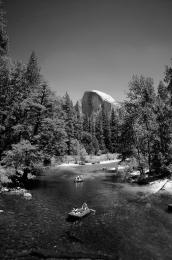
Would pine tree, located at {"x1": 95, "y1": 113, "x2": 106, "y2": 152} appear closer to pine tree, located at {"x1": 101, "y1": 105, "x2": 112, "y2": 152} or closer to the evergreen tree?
pine tree, located at {"x1": 101, "y1": 105, "x2": 112, "y2": 152}

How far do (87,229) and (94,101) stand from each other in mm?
175840

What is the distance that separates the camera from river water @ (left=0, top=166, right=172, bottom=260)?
1189 centimetres

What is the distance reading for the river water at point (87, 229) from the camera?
11.9 meters

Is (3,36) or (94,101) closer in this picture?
(3,36)

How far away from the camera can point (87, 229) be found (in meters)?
15.4

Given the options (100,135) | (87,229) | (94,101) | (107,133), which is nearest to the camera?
(87,229)


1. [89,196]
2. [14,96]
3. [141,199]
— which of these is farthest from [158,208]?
[14,96]

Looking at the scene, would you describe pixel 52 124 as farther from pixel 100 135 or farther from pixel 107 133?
pixel 107 133

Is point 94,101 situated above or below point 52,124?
above

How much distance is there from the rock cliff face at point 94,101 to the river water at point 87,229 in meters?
161

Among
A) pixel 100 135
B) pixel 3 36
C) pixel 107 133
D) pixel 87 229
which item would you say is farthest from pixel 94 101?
pixel 87 229

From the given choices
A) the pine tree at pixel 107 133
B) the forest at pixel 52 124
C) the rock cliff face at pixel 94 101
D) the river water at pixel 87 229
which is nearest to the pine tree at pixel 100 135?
the pine tree at pixel 107 133

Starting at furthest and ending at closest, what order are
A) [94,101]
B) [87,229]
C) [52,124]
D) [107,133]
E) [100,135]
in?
[94,101] < [107,133] < [100,135] < [52,124] < [87,229]

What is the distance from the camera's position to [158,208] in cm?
2017
